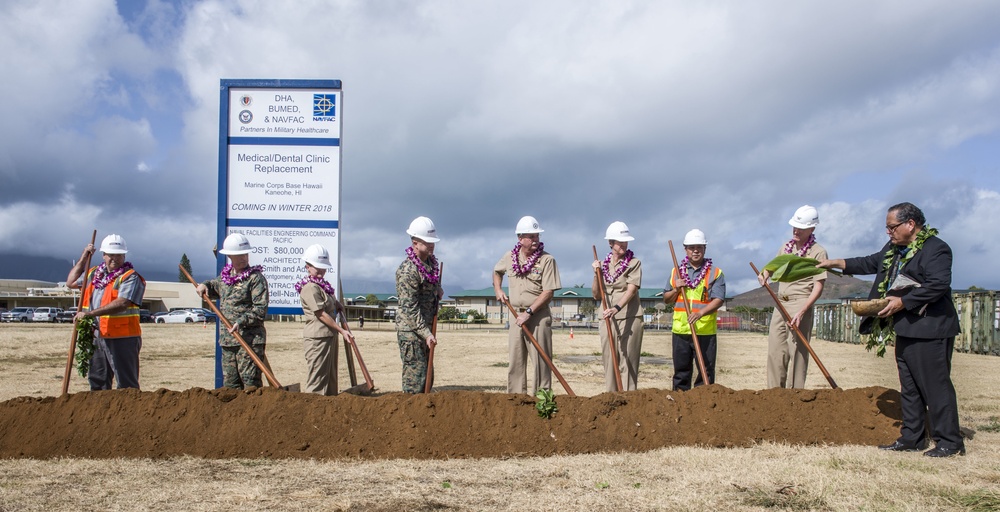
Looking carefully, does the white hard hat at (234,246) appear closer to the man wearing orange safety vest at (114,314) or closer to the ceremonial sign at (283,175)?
the man wearing orange safety vest at (114,314)

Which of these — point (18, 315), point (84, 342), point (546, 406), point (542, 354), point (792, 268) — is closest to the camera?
point (546, 406)

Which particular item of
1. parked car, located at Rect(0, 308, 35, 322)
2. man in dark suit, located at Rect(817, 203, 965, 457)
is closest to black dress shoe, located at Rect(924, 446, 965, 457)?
man in dark suit, located at Rect(817, 203, 965, 457)

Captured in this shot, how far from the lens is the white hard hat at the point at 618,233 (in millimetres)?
7660

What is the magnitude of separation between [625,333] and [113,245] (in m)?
5.32

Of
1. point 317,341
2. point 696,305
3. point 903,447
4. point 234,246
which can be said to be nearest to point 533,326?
point 696,305

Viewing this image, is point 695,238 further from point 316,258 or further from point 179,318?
point 179,318

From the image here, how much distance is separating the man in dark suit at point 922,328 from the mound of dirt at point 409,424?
522 millimetres

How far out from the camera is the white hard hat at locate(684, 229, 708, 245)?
7.67m

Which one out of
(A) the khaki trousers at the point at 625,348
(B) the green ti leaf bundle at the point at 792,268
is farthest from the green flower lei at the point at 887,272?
(A) the khaki trousers at the point at 625,348

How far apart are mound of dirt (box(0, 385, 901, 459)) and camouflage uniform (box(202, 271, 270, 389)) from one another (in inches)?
36.7

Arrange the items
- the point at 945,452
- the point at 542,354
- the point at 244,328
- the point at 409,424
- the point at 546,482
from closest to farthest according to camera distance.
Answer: the point at 546,482, the point at 945,452, the point at 409,424, the point at 542,354, the point at 244,328

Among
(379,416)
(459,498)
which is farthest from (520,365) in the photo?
(459,498)

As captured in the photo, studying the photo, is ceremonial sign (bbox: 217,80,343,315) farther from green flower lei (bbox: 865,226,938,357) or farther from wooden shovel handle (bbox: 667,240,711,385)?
green flower lei (bbox: 865,226,938,357)

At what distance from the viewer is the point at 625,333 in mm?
7535
